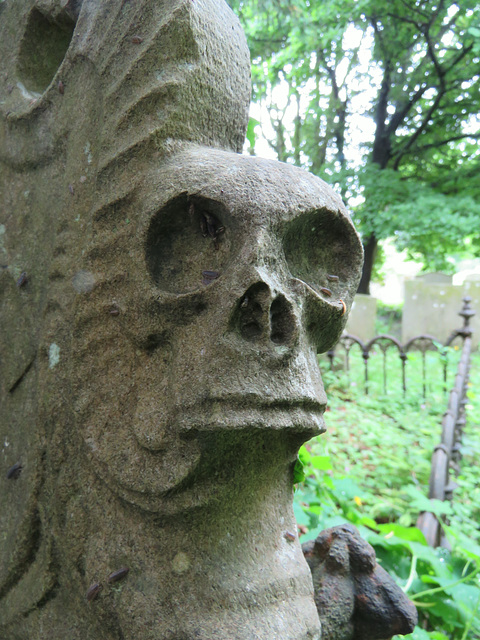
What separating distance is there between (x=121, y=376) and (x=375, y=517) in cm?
213

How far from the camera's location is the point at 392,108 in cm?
815

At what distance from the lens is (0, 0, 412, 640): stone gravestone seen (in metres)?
0.86

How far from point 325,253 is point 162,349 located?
41 cm

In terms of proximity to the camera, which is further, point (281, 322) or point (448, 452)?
point (448, 452)

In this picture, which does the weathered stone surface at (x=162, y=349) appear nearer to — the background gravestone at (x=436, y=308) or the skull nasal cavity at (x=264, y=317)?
the skull nasal cavity at (x=264, y=317)

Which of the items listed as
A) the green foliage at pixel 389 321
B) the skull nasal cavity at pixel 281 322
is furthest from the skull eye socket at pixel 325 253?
the green foliage at pixel 389 321

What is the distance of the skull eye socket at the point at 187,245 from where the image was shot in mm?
928

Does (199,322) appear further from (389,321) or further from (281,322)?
(389,321)

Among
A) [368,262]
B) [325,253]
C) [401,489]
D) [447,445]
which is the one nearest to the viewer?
[325,253]

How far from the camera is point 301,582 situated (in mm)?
967

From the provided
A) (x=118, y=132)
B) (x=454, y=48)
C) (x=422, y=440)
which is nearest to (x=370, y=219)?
(x=454, y=48)

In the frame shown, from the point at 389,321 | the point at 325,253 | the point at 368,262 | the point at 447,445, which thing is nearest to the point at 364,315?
the point at 368,262

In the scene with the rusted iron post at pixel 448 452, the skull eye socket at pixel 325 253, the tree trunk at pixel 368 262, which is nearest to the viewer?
the skull eye socket at pixel 325 253

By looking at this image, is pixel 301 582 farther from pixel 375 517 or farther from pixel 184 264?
pixel 375 517
